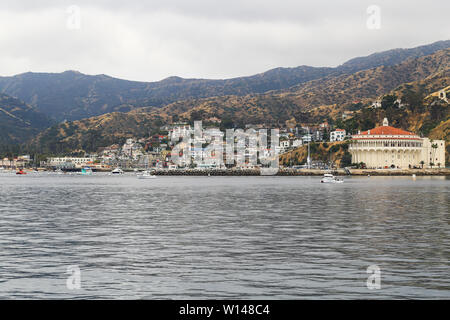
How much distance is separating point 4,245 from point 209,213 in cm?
2423

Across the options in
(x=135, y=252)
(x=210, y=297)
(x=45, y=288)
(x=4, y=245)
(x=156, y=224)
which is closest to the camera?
(x=210, y=297)

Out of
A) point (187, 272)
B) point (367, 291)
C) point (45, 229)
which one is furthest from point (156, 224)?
point (367, 291)

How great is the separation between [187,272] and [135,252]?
6.56 metres

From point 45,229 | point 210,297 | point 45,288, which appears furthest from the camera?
point 45,229

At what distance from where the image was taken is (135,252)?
28.9 meters
